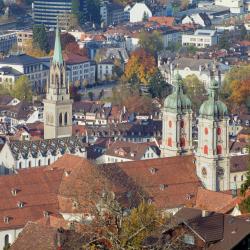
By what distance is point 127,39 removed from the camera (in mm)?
177750

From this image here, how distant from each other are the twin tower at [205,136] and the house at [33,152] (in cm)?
1582

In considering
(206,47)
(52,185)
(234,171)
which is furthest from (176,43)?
(52,185)

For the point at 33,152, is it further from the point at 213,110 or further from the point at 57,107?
the point at 213,110

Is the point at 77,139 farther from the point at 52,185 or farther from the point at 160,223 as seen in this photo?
the point at 160,223

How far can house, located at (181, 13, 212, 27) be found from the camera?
192 m

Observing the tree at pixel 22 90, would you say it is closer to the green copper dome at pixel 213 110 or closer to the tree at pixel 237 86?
the tree at pixel 237 86

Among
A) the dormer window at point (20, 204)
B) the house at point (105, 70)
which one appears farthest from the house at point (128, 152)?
the house at point (105, 70)

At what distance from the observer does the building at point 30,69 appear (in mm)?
147250

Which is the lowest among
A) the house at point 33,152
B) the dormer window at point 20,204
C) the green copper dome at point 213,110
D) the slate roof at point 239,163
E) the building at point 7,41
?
the building at point 7,41

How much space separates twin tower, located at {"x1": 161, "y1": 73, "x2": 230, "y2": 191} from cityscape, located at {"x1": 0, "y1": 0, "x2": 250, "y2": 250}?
75mm

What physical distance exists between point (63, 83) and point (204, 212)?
44256 mm

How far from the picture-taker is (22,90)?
138 metres

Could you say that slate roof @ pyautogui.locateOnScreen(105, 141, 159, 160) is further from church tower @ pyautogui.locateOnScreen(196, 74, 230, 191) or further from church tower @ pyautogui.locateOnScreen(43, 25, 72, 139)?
church tower @ pyautogui.locateOnScreen(196, 74, 230, 191)

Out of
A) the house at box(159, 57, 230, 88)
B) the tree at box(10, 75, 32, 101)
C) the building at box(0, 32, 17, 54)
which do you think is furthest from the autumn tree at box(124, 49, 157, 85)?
the building at box(0, 32, 17, 54)
